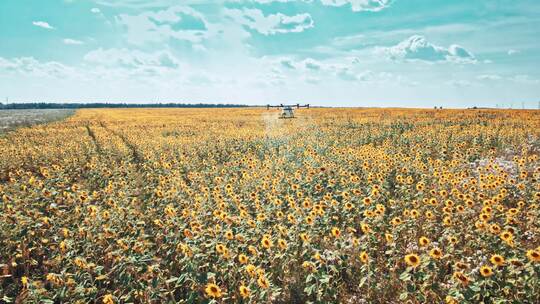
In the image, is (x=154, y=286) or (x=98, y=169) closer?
(x=154, y=286)

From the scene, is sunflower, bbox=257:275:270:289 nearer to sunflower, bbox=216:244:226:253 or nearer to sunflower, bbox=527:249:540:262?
sunflower, bbox=216:244:226:253

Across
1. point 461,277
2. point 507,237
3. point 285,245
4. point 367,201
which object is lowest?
point 285,245

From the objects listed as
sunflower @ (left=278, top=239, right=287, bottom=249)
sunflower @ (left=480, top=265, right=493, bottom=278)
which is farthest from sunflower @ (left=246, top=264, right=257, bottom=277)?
sunflower @ (left=480, top=265, right=493, bottom=278)

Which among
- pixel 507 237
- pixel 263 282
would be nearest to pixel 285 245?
pixel 263 282

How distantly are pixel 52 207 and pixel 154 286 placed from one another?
150 inches

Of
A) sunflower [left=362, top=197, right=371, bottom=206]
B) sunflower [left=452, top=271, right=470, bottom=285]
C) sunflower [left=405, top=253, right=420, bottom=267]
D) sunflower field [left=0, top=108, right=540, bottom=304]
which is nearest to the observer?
sunflower [left=452, top=271, right=470, bottom=285]

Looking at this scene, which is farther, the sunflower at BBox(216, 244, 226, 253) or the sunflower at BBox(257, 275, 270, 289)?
the sunflower at BBox(216, 244, 226, 253)

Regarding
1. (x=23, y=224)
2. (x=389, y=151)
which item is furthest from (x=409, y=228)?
(x=389, y=151)

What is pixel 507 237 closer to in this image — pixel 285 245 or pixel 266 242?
pixel 285 245

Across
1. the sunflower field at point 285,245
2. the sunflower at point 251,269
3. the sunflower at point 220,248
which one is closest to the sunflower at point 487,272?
the sunflower field at point 285,245

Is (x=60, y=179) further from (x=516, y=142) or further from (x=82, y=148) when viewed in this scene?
(x=516, y=142)

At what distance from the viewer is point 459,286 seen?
419 centimetres

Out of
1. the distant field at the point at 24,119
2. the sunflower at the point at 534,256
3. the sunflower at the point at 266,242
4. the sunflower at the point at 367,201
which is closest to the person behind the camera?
the sunflower at the point at 534,256

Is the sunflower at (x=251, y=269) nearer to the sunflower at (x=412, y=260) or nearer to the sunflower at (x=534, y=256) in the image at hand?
the sunflower at (x=412, y=260)
